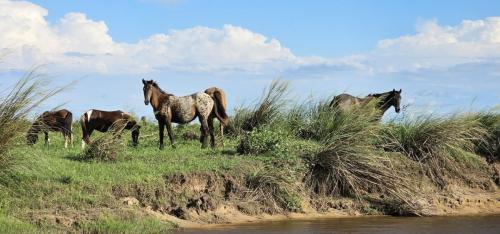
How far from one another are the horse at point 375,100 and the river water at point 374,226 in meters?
4.87

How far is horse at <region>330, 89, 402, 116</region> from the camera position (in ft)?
63.4

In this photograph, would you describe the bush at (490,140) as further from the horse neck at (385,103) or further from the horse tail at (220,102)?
the horse tail at (220,102)

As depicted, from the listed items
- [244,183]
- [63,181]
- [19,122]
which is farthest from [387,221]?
[19,122]

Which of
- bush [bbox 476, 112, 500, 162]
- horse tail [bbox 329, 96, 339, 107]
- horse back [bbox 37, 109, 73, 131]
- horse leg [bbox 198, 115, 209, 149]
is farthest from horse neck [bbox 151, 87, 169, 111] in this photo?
bush [bbox 476, 112, 500, 162]

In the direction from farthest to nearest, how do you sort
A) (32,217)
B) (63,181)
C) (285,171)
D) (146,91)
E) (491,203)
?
(146,91)
(491,203)
(285,171)
(63,181)
(32,217)

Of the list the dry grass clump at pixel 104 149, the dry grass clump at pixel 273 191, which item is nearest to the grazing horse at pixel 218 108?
the dry grass clump at pixel 104 149

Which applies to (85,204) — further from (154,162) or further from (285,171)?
(285,171)

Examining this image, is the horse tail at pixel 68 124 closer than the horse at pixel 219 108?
No

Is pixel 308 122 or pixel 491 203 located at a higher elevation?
pixel 308 122

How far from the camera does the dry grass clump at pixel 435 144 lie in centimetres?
1688

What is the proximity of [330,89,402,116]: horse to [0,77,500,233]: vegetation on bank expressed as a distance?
63 centimetres

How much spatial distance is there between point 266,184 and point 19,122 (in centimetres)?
491

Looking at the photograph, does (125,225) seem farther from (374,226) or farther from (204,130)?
(204,130)

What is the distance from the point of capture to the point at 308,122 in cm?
1875
